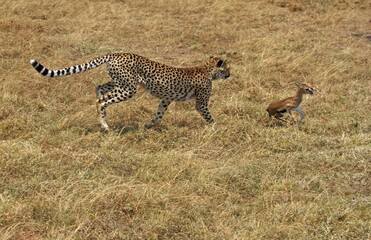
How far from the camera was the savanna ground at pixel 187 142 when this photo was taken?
16.4 ft

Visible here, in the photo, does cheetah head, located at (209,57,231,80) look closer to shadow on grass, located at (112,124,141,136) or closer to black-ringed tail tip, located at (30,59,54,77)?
shadow on grass, located at (112,124,141,136)

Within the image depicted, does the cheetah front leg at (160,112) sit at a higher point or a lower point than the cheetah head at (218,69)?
lower

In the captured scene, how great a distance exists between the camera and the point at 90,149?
269 inches

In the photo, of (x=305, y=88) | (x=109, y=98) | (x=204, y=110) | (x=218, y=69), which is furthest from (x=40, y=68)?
(x=305, y=88)

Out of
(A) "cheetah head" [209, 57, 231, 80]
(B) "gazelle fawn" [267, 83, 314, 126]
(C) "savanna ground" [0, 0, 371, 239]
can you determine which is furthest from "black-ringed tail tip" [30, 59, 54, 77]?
(B) "gazelle fawn" [267, 83, 314, 126]

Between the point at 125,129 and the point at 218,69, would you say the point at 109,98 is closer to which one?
the point at 125,129

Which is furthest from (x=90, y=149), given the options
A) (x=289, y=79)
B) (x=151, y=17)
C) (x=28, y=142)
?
(x=151, y=17)

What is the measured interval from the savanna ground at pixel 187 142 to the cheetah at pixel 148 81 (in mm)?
336

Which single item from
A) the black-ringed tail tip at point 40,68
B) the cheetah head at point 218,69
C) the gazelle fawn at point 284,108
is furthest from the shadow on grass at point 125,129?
the gazelle fawn at point 284,108

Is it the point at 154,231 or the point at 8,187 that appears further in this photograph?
the point at 8,187

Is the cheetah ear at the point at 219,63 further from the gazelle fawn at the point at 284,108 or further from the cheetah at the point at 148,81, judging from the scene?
the gazelle fawn at the point at 284,108

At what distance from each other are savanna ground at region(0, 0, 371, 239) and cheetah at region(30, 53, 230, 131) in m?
0.34

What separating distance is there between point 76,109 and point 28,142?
6.25ft

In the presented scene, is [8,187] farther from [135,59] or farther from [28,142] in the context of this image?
[135,59]
